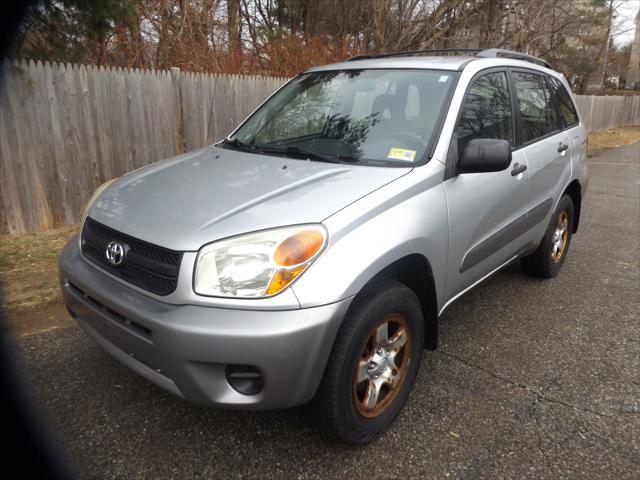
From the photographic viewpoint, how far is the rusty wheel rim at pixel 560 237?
14.4 feet

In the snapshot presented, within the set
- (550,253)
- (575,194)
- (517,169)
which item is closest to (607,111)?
(575,194)

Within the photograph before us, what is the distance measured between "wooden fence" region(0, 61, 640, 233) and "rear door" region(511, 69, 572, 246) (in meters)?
4.56

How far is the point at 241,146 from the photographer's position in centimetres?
328

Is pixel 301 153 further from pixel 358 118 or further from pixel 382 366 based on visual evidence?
pixel 382 366

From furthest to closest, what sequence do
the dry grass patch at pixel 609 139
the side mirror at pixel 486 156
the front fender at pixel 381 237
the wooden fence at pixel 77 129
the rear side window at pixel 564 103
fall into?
the dry grass patch at pixel 609 139 < the wooden fence at pixel 77 129 < the rear side window at pixel 564 103 < the side mirror at pixel 486 156 < the front fender at pixel 381 237

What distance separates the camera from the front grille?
2000mm

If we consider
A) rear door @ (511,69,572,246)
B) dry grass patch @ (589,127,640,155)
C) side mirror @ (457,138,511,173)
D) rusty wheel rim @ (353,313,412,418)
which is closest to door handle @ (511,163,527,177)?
rear door @ (511,69,572,246)

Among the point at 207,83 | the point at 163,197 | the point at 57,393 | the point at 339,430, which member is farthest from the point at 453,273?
the point at 207,83

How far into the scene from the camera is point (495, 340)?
336cm

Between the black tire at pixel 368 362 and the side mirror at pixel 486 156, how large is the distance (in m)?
0.81

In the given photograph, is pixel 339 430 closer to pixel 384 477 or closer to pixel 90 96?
pixel 384 477

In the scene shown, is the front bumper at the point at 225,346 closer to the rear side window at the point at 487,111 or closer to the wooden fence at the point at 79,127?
the rear side window at the point at 487,111

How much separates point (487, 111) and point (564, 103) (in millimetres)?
1721

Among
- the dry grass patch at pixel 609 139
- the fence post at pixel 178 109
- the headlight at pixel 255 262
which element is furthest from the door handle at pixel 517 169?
the dry grass patch at pixel 609 139
